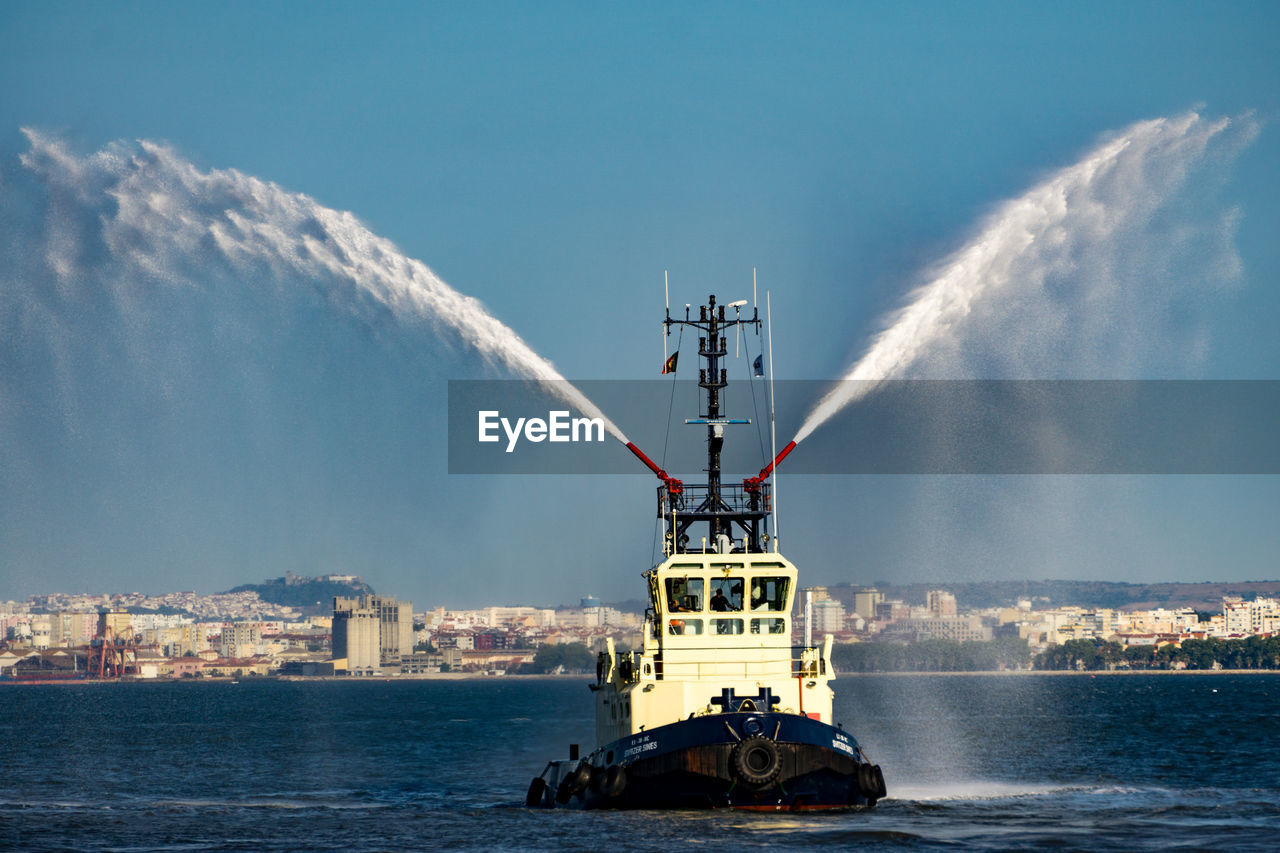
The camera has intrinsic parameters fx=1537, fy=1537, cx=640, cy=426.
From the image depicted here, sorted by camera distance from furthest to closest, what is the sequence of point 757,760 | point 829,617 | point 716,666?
point 829,617, point 716,666, point 757,760

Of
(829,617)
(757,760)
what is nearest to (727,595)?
(757,760)

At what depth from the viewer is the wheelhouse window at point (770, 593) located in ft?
152

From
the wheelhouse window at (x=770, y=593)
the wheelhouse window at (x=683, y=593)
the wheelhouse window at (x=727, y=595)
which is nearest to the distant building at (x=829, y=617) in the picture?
the wheelhouse window at (x=727, y=595)

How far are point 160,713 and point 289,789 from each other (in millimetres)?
106366

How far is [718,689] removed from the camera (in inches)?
1783

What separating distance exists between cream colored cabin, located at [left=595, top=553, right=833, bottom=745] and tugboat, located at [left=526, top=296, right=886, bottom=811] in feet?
0.10

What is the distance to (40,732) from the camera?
11912cm

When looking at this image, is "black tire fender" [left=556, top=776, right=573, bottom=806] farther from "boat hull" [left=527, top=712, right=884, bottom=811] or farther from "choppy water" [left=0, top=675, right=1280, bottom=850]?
"boat hull" [left=527, top=712, right=884, bottom=811]

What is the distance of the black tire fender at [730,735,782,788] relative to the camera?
41531 mm

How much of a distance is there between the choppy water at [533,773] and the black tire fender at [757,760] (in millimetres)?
1252

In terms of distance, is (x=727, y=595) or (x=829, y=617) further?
(x=829, y=617)

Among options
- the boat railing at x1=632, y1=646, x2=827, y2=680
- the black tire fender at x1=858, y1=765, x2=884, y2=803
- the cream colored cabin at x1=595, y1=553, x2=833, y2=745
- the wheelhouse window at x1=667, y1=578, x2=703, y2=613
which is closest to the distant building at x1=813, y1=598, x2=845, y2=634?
the wheelhouse window at x1=667, y1=578, x2=703, y2=613

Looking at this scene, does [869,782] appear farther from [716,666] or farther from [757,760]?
[716,666]

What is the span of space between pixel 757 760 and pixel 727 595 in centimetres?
677
